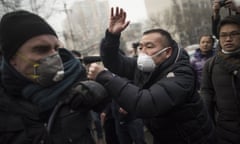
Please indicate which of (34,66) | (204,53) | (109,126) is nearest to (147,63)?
(34,66)

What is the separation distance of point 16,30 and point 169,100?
3.67 ft

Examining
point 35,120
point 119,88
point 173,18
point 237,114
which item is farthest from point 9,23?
point 173,18

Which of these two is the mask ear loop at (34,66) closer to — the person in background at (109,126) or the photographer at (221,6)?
the photographer at (221,6)

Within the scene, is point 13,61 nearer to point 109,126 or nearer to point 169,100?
point 169,100

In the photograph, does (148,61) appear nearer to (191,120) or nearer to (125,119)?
(191,120)

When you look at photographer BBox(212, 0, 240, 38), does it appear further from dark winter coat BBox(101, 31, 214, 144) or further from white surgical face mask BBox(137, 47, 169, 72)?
white surgical face mask BBox(137, 47, 169, 72)

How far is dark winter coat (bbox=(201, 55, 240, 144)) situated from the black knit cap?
1.86 metres

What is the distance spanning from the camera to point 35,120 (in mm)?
1561

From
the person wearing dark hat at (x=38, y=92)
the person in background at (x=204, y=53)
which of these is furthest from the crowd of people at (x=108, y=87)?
the person in background at (x=204, y=53)

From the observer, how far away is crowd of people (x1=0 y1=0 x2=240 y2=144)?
5.14ft

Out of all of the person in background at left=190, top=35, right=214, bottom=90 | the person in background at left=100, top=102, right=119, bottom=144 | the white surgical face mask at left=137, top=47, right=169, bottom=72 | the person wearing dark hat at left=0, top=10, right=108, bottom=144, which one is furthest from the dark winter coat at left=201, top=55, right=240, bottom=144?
the person in background at left=190, top=35, right=214, bottom=90

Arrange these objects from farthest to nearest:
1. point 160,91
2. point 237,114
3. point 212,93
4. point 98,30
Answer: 1. point 98,30
2. point 212,93
3. point 237,114
4. point 160,91

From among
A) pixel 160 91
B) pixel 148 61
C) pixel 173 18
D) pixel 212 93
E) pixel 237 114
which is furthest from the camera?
pixel 173 18

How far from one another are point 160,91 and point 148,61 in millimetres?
471
